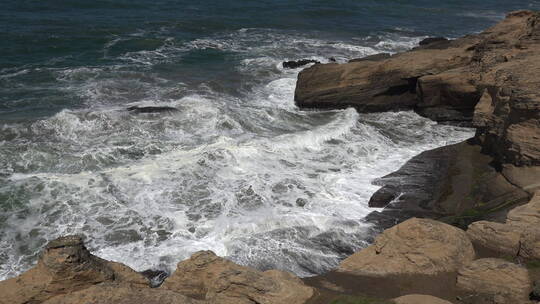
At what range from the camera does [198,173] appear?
66.0 feet

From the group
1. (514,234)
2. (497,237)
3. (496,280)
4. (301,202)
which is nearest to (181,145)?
(301,202)

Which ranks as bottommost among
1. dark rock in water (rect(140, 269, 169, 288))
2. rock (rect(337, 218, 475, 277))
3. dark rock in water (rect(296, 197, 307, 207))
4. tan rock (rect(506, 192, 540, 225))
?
dark rock in water (rect(140, 269, 169, 288))

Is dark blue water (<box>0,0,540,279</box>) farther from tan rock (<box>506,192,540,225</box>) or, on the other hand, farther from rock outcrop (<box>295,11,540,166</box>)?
tan rock (<box>506,192,540,225</box>)

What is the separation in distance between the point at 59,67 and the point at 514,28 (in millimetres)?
24639

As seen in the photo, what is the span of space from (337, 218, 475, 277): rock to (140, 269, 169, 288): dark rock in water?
179 inches

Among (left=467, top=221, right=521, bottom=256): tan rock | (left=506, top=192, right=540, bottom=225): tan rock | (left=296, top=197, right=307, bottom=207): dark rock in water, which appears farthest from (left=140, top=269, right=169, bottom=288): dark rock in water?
(left=506, top=192, right=540, bottom=225): tan rock

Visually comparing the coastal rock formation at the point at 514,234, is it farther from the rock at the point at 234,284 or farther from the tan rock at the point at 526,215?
the rock at the point at 234,284

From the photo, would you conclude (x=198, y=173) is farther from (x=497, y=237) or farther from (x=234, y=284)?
(x=497, y=237)

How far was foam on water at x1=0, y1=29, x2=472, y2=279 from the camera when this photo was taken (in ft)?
52.4

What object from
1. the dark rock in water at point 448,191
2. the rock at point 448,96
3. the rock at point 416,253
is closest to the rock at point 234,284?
the rock at point 416,253

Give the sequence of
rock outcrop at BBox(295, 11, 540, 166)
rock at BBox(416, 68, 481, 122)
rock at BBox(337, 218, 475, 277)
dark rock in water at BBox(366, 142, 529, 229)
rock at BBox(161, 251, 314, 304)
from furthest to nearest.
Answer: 1. rock at BBox(416, 68, 481, 122)
2. rock outcrop at BBox(295, 11, 540, 166)
3. dark rock in water at BBox(366, 142, 529, 229)
4. rock at BBox(337, 218, 475, 277)
5. rock at BBox(161, 251, 314, 304)

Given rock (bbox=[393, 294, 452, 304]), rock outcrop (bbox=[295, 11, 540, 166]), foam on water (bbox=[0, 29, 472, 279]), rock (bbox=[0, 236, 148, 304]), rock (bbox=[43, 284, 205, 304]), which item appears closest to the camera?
rock (bbox=[43, 284, 205, 304])

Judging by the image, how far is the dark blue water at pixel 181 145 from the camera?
53.7 feet

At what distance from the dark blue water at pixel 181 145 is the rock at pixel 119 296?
206 inches
